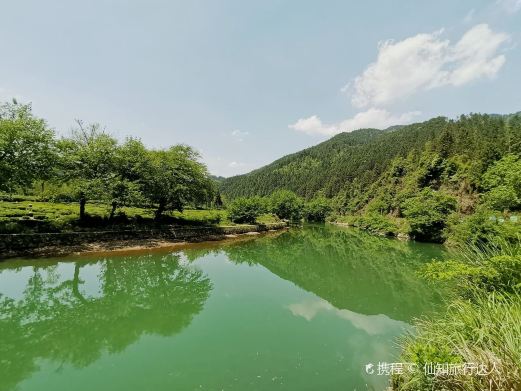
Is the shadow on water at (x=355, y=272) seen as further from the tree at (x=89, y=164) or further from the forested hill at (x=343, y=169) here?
the forested hill at (x=343, y=169)

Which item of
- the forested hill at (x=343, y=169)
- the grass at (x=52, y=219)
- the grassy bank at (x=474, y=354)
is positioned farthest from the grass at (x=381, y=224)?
the grassy bank at (x=474, y=354)

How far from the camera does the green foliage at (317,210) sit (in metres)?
112

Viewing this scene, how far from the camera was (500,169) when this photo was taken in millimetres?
32469

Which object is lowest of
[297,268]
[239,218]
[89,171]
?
[297,268]

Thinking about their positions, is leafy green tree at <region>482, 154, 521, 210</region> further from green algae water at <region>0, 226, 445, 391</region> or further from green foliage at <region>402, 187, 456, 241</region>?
green foliage at <region>402, 187, 456, 241</region>

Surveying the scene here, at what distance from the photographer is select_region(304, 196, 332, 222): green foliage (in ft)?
367

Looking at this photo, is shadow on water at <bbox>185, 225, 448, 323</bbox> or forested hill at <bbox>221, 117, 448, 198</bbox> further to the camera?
forested hill at <bbox>221, 117, 448, 198</bbox>

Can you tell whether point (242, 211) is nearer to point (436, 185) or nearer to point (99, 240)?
point (99, 240)

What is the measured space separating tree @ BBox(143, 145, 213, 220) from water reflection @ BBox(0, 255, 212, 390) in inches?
588

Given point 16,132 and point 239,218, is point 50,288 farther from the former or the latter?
point 239,218

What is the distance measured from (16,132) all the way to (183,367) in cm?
2690

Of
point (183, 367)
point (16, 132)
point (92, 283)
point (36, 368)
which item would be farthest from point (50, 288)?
point (16, 132)

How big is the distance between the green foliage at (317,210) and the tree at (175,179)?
7190 centimetres

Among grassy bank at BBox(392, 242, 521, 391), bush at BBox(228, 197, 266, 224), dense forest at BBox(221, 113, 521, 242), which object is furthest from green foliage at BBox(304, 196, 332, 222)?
grassy bank at BBox(392, 242, 521, 391)
